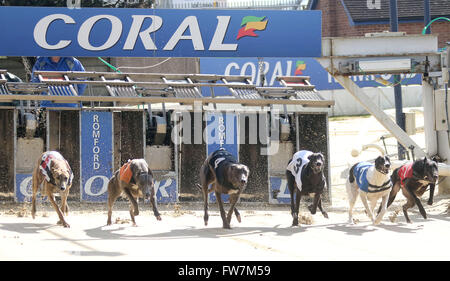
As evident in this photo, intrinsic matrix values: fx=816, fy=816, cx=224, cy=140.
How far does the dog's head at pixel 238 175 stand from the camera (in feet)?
31.0

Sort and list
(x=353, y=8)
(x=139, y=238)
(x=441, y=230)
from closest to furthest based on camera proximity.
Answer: (x=139, y=238)
(x=441, y=230)
(x=353, y=8)

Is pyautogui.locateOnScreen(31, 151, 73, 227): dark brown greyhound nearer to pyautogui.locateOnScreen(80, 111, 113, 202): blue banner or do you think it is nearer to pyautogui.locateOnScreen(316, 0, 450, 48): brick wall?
pyautogui.locateOnScreen(80, 111, 113, 202): blue banner

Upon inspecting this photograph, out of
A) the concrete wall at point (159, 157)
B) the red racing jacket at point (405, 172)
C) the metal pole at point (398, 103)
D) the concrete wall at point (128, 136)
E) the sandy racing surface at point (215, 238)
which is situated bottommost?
the sandy racing surface at point (215, 238)

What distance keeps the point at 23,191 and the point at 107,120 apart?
1684 mm

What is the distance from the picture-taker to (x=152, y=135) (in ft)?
42.1

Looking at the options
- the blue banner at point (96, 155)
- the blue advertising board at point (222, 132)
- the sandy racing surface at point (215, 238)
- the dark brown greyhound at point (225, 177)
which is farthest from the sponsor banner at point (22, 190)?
the dark brown greyhound at point (225, 177)

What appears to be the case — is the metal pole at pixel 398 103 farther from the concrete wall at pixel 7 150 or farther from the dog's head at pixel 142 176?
the concrete wall at pixel 7 150

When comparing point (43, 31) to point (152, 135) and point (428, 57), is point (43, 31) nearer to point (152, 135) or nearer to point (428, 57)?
point (152, 135)

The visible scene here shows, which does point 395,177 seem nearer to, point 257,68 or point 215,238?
point 215,238

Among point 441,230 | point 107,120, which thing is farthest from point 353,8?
point 441,230

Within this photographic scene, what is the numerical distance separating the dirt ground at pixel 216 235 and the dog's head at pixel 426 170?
1.92ft

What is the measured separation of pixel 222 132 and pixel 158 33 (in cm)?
187

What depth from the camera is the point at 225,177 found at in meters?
9.74

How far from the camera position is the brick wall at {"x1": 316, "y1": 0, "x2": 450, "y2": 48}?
26.0m
